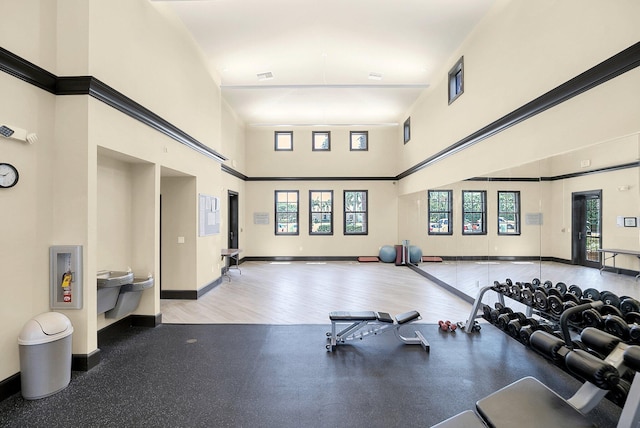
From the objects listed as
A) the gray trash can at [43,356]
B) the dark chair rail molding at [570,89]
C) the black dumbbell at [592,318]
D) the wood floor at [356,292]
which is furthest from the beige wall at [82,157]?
the dark chair rail molding at [570,89]

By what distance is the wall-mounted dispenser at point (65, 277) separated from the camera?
2.85m

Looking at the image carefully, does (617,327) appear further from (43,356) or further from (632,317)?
(43,356)

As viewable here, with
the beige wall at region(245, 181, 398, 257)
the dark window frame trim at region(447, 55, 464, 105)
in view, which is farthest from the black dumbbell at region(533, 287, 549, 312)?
the beige wall at region(245, 181, 398, 257)

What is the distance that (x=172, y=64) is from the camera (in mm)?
4590

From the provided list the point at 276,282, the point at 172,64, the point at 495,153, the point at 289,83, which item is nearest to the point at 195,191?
the point at 172,64

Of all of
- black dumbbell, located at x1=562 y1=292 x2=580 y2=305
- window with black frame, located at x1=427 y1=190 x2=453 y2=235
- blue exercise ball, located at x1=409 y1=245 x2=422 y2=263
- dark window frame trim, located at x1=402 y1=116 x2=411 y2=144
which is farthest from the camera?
dark window frame trim, located at x1=402 y1=116 x2=411 y2=144

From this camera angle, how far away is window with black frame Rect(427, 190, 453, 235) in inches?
263

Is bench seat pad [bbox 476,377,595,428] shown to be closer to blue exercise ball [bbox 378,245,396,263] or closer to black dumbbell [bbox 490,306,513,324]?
black dumbbell [bbox 490,306,513,324]

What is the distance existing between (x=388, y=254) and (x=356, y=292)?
12.6ft

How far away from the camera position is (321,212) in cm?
1038

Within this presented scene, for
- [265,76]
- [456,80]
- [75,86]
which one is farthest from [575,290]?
[265,76]

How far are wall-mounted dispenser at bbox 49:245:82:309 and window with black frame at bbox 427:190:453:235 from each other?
6297 millimetres

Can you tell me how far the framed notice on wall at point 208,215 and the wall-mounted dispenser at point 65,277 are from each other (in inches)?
103

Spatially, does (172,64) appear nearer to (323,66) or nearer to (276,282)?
(323,66)
